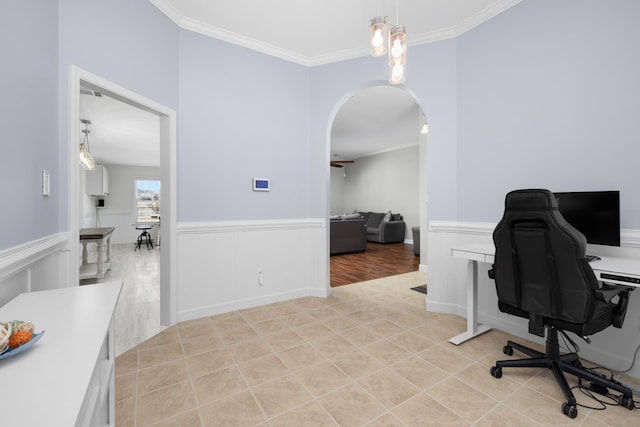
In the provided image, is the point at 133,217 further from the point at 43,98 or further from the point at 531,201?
the point at 531,201

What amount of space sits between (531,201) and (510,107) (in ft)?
4.32

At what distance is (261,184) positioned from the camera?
3.22m

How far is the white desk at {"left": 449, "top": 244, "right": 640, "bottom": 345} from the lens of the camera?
1.57 m

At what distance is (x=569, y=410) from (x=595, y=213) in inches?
48.4

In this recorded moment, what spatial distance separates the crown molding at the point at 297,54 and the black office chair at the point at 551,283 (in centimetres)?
198

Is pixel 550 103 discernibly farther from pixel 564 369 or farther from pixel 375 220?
pixel 375 220

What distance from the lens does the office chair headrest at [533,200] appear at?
5.29 ft

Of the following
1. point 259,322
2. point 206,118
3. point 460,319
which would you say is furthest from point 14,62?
point 460,319

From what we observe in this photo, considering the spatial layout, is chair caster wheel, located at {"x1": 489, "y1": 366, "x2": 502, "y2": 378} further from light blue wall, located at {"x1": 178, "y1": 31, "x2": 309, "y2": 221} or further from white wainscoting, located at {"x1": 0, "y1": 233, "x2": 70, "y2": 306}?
white wainscoting, located at {"x1": 0, "y1": 233, "x2": 70, "y2": 306}

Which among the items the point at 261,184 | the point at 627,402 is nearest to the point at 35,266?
the point at 261,184

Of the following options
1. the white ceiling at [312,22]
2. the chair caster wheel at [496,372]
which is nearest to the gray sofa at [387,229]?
the white ceiling at [312,22]

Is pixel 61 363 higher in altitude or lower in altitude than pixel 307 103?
lower

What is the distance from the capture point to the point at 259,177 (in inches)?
127

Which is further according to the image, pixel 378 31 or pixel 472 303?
pixel 472 303
